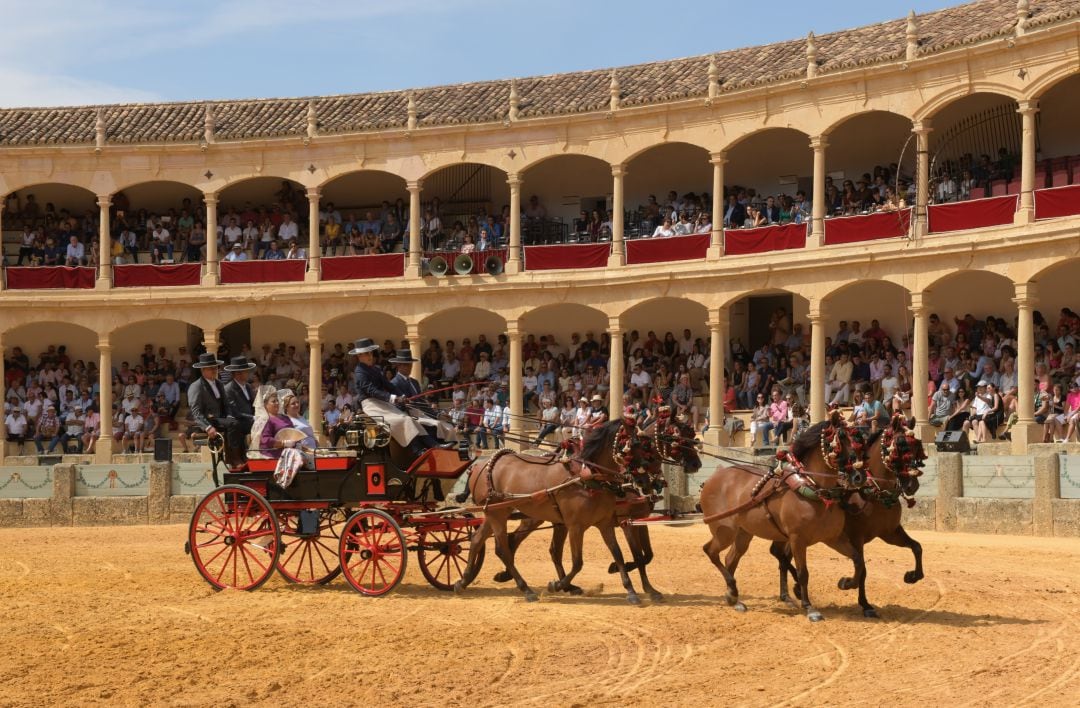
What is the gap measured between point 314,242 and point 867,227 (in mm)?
13987

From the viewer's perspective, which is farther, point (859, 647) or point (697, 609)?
point (697, 609)

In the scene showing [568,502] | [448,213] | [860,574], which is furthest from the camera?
[448,213]

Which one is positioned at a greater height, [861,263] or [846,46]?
[846,46]

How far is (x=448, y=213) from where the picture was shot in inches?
1462

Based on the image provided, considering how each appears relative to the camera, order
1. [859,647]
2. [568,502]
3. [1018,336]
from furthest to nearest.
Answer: [1018,336] → [568,502] → [859,647]

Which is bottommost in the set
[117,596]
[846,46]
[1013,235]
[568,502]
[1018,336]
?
[117,596]

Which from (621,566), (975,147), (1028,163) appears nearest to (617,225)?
(975,147)

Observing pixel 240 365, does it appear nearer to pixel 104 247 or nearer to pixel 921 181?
pixel 921 181

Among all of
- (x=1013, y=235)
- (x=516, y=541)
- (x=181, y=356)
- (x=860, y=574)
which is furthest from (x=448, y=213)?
(x=860, y=574)

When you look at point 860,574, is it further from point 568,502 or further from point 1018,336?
point 1018,336

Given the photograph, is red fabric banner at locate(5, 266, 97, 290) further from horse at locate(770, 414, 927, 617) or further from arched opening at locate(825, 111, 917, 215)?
horse at locate(770, 414, 927, 617)

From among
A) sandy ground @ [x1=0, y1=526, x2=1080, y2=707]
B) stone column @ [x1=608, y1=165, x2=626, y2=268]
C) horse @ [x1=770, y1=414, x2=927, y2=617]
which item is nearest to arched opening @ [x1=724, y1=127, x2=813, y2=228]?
stone column @ [x1=608, y1=165, x2=626, y2=268]

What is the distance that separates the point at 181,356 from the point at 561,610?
2683 cm

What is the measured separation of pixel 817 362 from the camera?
29453 millimetres
